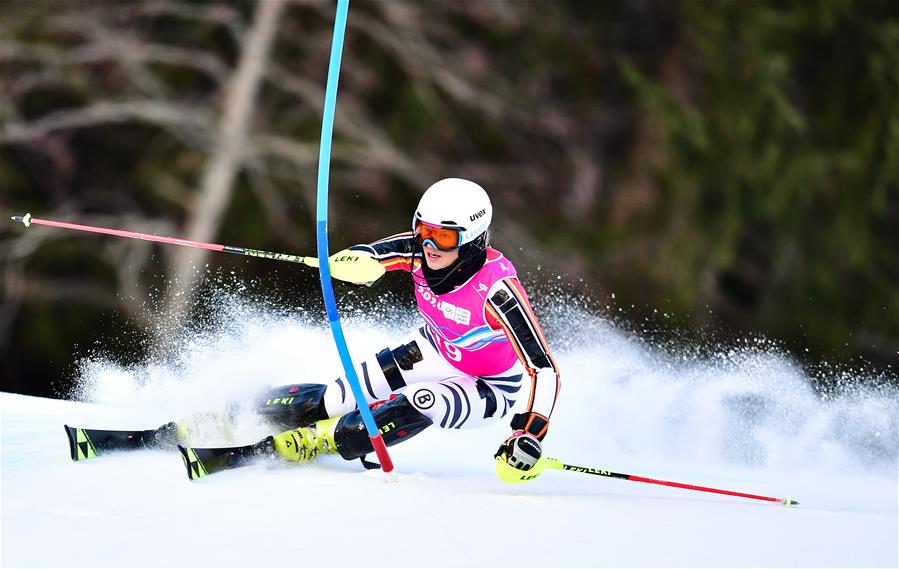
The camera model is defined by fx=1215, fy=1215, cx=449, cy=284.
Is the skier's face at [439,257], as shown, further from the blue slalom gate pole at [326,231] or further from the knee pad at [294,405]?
the knee pad at [294,405]

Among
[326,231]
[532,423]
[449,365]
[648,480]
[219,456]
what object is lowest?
[219,456]

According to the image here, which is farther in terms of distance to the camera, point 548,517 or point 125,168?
point 125,168

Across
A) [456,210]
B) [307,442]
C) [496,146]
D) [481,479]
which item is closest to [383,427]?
[307,442]

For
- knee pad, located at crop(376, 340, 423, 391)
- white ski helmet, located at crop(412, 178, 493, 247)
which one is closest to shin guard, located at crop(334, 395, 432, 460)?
knee pad, located at crop(376, 340, 423, 391)

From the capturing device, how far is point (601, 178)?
53.7 feet

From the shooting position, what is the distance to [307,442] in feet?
16.3

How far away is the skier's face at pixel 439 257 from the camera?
197 inches

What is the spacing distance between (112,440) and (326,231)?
130 centimetres

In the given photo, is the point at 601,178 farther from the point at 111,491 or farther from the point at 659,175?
the point at 111,491

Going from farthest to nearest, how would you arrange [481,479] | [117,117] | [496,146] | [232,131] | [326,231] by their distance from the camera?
[496,146], [117,117], [232,131], [481,479], [326,231]

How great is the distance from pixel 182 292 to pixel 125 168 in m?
3.87

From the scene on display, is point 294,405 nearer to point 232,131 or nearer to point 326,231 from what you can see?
point 326,231

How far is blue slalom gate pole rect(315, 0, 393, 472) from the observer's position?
14.9 ft

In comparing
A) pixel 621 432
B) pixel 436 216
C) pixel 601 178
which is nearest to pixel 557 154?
pixel 601 178
